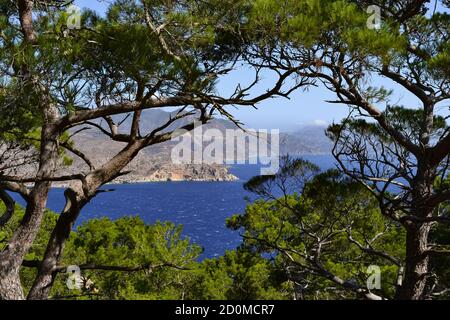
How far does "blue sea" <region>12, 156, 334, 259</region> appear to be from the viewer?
3992cm

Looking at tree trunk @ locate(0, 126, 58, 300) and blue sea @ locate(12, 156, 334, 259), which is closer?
tree trunk @ locate(0, 126, 58, 300)

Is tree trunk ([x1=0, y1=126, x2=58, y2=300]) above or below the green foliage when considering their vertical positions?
above

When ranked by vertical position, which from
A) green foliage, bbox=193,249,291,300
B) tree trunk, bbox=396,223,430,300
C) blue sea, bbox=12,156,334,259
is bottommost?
blue sea, bbox=12,156,334,259

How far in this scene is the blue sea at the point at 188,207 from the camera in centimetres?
3992

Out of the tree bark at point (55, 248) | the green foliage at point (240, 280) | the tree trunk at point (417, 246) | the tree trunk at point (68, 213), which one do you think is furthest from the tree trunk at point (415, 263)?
the green foliage at point (240, 280)

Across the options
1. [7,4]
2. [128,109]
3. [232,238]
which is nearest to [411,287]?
[128,109]

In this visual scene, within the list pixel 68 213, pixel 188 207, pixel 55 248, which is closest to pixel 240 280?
pixel 55 248

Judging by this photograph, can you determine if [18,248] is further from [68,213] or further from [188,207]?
[188,207]

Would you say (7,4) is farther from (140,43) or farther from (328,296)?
(328,296)

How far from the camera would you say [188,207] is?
57.3 meters

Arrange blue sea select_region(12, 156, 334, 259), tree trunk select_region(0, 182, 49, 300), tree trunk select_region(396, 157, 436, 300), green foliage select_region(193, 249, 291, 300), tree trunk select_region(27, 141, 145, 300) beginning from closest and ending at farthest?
tree trunk select_region(0, 182, 49, 300)
tree trunk select_region(27, 141, 145, 300)
tree trunk select_region(396, 157, 436, 300)
green foliage select_region(193, 249, 291, 300)
blue sea select_region(12, 156, 334, 259)

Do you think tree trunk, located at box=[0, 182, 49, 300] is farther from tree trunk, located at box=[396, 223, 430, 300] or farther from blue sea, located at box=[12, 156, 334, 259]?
blue sea, located at box=[12, 156, 334, 259]

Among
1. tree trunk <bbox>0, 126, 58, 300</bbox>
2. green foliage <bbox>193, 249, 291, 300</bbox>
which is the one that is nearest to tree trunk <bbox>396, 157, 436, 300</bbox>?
tree trunk <bbox>0, 126, 58, 300</bbox>

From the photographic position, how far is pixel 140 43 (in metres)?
2.81
